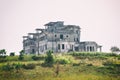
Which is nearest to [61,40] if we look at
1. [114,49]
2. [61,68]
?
[114,49]

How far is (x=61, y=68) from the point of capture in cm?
5603

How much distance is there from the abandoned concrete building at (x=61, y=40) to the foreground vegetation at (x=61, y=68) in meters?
9.59

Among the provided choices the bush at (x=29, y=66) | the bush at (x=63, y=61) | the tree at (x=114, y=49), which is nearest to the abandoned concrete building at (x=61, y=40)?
the tree at (x=114, y=49)

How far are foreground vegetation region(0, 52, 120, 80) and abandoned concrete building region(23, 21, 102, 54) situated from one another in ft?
31.5

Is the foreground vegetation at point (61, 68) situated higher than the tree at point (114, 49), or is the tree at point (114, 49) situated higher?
the tree at point (114, 49)

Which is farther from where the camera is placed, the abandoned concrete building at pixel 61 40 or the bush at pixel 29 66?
the abandoned concrete building at pixel 61 40

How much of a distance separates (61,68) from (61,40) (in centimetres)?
1889

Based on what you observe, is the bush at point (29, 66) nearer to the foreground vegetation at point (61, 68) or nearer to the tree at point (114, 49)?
the foreground vegetation at point (61, 68)

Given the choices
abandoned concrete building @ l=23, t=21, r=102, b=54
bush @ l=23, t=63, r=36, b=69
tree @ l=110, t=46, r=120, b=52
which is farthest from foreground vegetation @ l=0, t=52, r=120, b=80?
tree @ l=110, t=46, r=120, b=52

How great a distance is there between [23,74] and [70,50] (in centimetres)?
2314

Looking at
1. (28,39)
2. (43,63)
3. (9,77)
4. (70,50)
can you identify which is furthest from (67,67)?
(28,39)

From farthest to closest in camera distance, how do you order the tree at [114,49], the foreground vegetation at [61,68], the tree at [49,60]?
the tree at [114,49] < the tree at [49,60] < the foreground vegetation at [61,68]

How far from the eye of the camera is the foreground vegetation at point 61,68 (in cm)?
5231

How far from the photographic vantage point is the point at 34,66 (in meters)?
56.0
